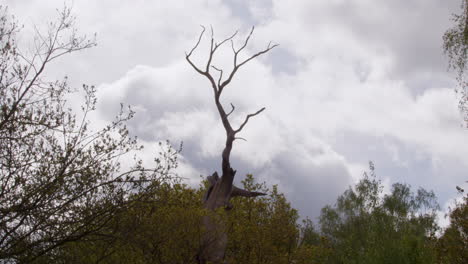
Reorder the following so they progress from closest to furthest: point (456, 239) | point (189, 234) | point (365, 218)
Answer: point (189, 234), point (456, 239), point (365, 218)

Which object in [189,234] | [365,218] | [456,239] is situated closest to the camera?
[189,234]

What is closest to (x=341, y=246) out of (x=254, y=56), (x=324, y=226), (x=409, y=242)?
(x=324, y=226)

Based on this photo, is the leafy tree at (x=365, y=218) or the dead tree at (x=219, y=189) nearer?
the dead tree at (x=219, y=189)

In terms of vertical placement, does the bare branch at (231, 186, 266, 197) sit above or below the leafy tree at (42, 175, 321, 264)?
above

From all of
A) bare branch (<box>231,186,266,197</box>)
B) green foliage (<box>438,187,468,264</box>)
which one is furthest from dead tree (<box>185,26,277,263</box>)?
green foliage (<box>438,187,468,264</box>)

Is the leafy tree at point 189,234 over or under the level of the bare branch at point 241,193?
under

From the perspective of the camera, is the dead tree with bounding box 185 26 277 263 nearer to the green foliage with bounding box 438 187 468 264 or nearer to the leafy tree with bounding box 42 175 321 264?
the leafy tree with bounding box 42 175 321 264

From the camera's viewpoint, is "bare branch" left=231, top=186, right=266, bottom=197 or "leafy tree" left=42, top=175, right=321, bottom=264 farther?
"bare branch" left=231, top=186, right=266, bottom=197

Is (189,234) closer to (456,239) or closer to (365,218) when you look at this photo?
(456,239)

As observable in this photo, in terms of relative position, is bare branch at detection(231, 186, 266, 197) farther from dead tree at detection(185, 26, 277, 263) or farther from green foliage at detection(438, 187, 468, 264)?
green foliage at detection(438, 187, 468, 264)

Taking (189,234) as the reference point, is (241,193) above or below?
above

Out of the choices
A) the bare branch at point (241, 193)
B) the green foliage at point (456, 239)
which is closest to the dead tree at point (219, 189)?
the bare branch at point (241, 193)

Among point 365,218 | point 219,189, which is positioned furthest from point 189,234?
point 365,218

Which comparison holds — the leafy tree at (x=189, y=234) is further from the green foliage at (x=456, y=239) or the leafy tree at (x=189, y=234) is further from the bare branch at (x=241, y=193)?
the green foliage at (x=456, y=239)
